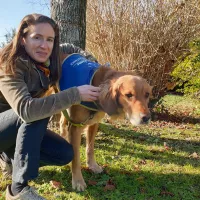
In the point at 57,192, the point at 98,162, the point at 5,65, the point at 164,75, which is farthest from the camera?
the point at 164,75

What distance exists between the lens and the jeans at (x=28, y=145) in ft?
7.78

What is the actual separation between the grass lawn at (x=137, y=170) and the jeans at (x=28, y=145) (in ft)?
1.34

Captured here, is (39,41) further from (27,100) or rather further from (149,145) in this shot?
(149,145)

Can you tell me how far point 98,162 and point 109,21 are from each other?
138 inches

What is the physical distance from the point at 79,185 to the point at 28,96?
1153mm

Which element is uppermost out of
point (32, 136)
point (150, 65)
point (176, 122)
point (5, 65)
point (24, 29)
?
point (24, 29)

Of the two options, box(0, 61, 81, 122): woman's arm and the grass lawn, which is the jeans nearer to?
box(0, 61, 81, 122): woman's arm

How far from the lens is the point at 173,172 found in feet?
11.0

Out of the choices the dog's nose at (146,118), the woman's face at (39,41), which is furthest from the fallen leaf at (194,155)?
the woman's face at (39,41)

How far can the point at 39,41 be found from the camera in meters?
2.39

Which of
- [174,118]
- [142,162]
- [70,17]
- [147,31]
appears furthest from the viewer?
[174,118]

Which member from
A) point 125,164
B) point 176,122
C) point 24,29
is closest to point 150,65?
point 176,122

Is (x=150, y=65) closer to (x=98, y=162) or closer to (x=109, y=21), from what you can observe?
(x=109, y=21)

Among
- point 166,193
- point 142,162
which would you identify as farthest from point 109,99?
point 142,162
